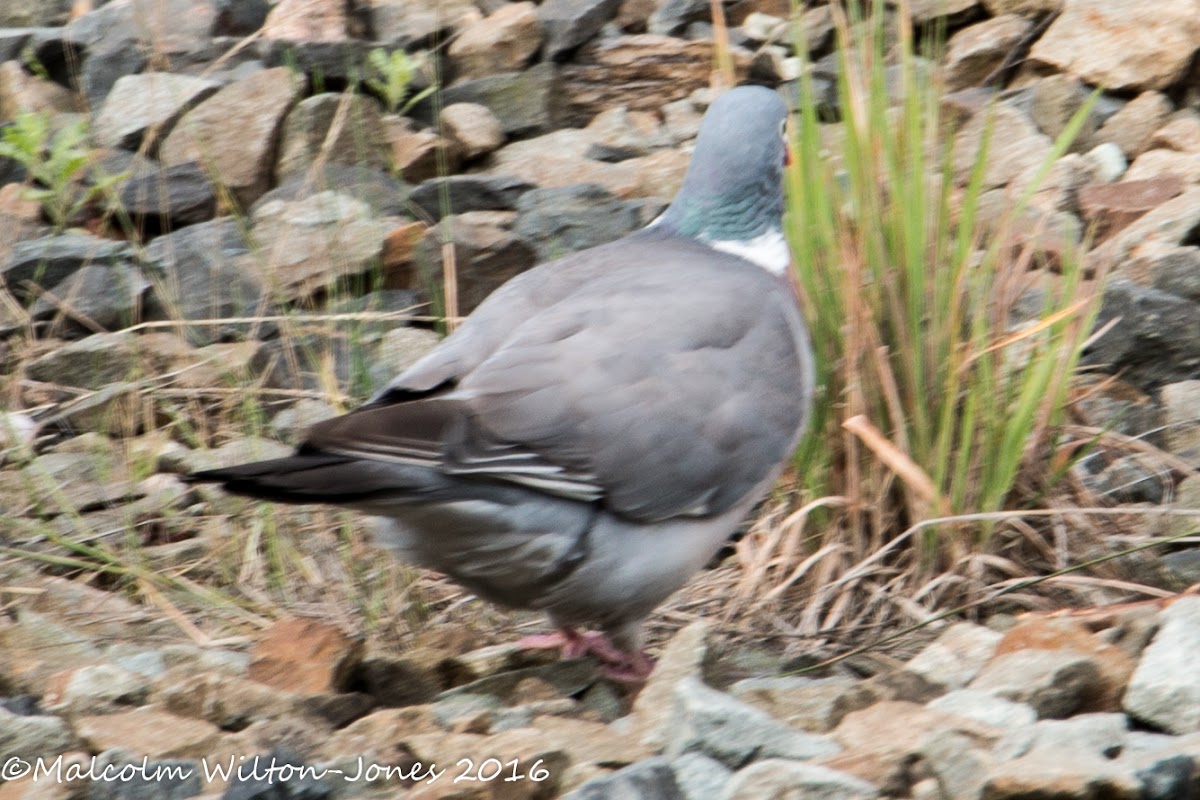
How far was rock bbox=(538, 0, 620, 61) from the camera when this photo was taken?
18.1ft

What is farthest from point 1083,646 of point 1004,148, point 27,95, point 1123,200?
point 27,95

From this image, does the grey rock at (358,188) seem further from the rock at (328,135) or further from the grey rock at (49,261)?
the grey rock at (49,261)

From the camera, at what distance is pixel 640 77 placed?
5496 millimetres

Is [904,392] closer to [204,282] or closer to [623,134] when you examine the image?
[204,282]

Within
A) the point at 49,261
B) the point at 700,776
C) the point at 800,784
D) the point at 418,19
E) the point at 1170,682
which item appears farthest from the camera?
the point at 418,19

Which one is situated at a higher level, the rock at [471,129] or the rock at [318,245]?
the rock at [471,129]

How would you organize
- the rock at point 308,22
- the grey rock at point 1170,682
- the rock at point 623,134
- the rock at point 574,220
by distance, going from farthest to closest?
the rock at point 308,22
the rock at point 623,134
the rock at point 574,220
the grey rock at point 1170,682

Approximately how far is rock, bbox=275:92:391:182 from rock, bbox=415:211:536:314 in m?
0.63

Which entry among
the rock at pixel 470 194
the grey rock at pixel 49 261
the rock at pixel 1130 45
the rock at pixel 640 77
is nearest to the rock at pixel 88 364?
the grey rock at pixel 49 261

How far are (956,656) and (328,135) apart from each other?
2.87 m

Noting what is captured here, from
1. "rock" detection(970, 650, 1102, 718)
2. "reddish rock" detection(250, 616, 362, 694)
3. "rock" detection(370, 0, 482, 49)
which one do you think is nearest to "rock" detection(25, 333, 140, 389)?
"reddish rock" detection(250, 616, 362, 694)

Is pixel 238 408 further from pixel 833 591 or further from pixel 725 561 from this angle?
pixel 833 591

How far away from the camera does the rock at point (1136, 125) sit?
479cm

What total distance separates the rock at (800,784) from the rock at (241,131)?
3.15 metres
